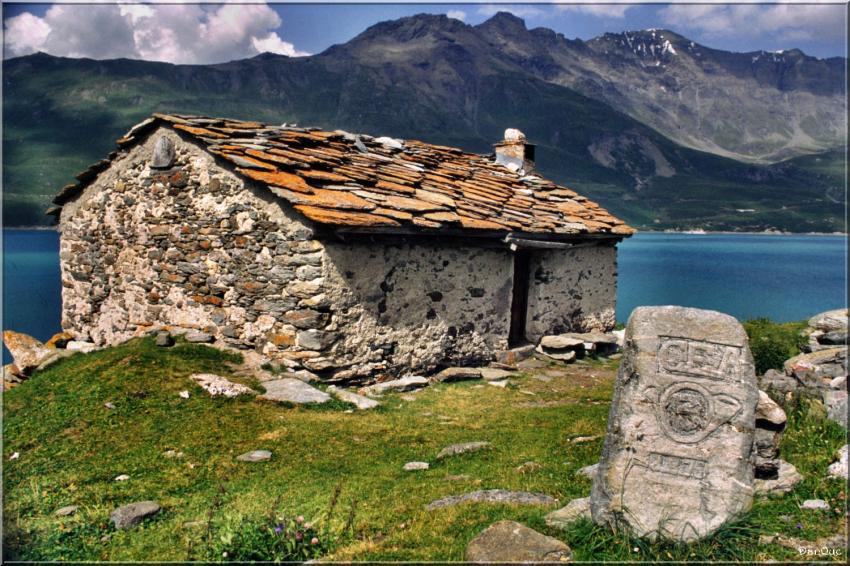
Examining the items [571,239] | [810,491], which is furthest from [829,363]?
[810,491]

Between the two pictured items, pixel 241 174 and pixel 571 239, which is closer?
pixel 241 174

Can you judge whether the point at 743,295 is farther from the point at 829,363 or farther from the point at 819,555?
the point at 819,555

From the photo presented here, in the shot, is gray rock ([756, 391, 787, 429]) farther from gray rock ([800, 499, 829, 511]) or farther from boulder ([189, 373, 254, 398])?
boulder ([189, 373, 254, 398])

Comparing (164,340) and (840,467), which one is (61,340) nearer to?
(164,340)

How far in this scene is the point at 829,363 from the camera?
11.1m

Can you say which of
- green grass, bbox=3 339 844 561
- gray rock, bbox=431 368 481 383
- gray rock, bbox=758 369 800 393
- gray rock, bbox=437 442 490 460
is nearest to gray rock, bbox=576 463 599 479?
green grass, bbox=3 339 844 561

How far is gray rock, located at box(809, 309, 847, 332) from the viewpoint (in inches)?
541

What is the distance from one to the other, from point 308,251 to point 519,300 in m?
6.53

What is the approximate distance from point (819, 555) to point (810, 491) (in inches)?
50.6

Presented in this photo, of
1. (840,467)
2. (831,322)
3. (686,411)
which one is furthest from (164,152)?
(831,322)

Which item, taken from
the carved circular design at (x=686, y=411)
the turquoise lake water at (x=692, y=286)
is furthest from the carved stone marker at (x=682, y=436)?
the turquoise lake water at (x=692, y=286)

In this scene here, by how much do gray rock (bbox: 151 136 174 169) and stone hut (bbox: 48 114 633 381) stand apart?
0.10 ft

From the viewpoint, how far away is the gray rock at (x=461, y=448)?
7.02 m

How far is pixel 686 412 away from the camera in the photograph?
4426 mm
